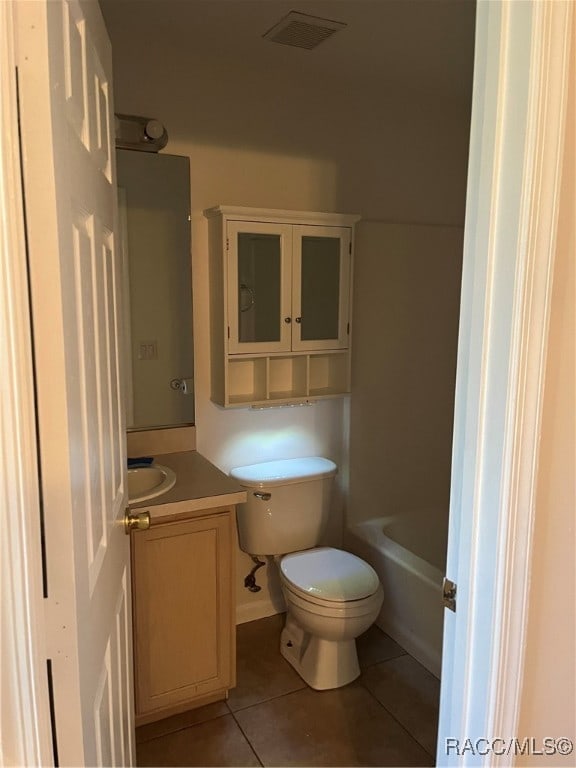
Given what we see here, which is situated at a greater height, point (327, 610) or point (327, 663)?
point (327, 610)

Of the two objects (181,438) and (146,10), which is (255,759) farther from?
(146,10)

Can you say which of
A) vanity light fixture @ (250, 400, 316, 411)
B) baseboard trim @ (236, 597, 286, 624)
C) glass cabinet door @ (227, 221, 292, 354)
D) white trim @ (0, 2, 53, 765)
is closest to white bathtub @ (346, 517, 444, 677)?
baseboard trim @ (236, 597, 286, 624)

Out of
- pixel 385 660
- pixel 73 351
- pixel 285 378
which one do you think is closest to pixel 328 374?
pixel 285 378

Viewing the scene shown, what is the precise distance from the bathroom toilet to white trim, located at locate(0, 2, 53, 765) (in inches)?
60.5

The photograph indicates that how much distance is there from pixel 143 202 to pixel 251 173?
0.47 m

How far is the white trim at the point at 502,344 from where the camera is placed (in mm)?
845

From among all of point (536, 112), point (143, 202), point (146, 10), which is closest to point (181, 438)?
point (143, 202)

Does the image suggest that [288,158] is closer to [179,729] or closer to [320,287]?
[320,287]

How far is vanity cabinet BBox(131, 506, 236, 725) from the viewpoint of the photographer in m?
1.90

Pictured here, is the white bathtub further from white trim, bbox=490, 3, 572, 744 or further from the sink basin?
white trim, bbox=490, 3, 572, 744

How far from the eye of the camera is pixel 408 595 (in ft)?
8.05

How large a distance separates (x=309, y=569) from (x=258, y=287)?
3.80 ft

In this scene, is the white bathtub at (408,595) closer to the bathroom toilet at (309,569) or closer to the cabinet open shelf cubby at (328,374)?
the bathroom toilet at (309,569)

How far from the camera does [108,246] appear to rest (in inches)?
46.4
